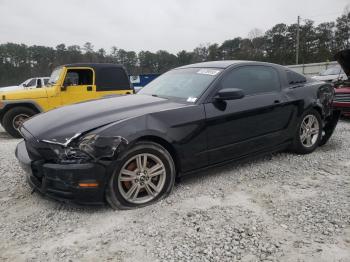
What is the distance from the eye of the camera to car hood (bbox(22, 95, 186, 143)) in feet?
10.1

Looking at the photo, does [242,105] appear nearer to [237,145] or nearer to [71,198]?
[237,145]

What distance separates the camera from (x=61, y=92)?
7.66 metres

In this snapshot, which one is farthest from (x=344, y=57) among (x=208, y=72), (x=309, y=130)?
(x=208, y=72)

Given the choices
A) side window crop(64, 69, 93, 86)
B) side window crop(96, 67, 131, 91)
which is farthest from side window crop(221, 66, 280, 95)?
side window crop(64, 69, 93, 86)

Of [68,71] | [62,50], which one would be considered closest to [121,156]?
[68,71]

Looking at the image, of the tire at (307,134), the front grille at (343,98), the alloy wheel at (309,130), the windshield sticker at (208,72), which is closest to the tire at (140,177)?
the windshield sticker at (208,72)

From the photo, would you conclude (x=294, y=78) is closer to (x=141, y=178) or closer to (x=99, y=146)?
(x=141, y=178)

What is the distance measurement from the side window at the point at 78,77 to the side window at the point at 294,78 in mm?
5100

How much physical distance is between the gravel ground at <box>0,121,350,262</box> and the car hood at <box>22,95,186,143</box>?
2.57ft

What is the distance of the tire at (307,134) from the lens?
4723 millimetres

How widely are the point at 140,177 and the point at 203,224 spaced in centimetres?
80

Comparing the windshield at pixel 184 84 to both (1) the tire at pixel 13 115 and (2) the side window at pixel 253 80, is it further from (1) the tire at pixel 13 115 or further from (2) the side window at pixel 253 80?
(1) the tire at pixel 13 115

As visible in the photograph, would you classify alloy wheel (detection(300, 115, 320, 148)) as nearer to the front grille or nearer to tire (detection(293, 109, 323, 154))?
tire (detection(293, 109, 323, 154))

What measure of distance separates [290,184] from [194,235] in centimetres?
166
